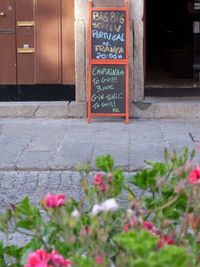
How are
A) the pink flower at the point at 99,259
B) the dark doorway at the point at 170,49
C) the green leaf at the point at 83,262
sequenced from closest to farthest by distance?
the green leaf at the point at 83,262 → the pink flower at the point at 99,259 → the dark doorway at the point at 170,49

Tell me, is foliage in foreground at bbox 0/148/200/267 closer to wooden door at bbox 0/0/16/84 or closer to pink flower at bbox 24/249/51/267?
pink flower at bbox 24/249/51/267

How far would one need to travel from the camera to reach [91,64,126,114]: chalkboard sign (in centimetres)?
1010

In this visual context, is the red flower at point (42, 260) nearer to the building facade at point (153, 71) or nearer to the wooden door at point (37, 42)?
the building facade at point (153, 71)

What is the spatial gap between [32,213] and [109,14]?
301 inches

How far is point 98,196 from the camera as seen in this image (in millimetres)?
2344

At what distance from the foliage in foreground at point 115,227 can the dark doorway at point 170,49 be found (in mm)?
8794

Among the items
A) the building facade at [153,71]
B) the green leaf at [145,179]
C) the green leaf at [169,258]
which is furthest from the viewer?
the building facade at [153,71]

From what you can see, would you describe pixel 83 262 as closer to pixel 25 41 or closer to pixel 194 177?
pixel 194 177

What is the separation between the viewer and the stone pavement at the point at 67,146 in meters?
6.97

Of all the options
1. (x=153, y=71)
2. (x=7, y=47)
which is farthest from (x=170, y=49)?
(x=7, y=47)

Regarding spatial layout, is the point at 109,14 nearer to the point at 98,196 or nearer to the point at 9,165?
the point at 9,165

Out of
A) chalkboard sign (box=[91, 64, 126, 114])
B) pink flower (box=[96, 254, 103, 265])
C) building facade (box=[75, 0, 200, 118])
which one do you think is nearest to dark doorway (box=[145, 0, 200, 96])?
building facade (box=[75, 0, 200, 118])

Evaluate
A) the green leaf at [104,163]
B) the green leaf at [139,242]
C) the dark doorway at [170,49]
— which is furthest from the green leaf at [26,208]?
the dark doorway at [170,49]

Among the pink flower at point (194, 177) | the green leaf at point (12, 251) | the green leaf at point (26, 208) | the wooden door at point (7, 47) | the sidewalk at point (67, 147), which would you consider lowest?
the sidewalk at point (67, 147)
